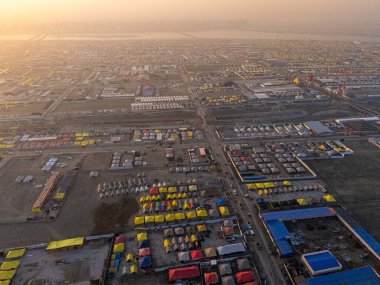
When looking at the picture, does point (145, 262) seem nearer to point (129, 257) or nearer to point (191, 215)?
point (129, 257)

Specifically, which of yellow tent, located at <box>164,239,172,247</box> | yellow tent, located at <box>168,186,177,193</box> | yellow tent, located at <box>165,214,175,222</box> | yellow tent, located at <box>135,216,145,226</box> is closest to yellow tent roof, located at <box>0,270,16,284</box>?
yellow tent, located at <box>135,216,145,226</box>

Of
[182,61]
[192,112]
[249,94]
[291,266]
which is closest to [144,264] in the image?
[291,266]

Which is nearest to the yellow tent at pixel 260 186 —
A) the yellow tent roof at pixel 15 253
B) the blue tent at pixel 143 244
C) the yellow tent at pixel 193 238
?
the yellow tent at pixel 193 238

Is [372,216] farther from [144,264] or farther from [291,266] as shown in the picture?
[144,264]

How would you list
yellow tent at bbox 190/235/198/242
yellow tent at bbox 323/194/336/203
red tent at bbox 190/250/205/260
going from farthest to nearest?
yellow tent at bbox 323/194/336/203 < yellow tent at bbox 190/235/198/242 < red tent at bbox 190/250/205/260

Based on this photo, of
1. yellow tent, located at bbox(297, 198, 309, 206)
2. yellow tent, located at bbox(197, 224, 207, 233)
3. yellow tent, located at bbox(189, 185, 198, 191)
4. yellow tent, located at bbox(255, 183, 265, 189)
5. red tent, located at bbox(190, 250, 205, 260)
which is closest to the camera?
red tent, located at bbox(190, 250, 205, 260)

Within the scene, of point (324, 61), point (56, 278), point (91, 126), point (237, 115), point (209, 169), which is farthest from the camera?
point (324, 61)

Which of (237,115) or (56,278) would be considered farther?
(237,115)

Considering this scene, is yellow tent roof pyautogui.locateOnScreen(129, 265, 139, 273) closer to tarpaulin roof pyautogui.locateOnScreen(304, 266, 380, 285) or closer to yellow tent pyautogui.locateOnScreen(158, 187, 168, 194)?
yellow tent pyautogui.locateOnScreen(158, 187, 168, 194)
